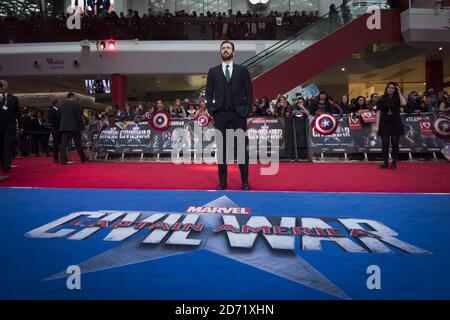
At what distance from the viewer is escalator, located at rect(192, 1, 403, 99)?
13086mm

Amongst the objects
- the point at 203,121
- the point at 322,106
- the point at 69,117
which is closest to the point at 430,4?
the point at 322,106

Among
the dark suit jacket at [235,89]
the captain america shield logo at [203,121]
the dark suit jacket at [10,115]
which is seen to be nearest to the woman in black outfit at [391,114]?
the dark suit jacket at [235,89]

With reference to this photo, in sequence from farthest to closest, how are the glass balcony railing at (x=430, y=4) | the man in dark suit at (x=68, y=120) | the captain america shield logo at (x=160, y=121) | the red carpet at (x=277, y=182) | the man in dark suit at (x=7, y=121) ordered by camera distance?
the glass balcony railing at (x=430, y=4), the captain america shield logo at (x=160, y=121), the man in dark suit at (x=68, y=120), the man in dark suit at (x=7, y=121), the red carpet at (x=277, y=182)

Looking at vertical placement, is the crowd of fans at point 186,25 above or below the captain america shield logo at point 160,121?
above

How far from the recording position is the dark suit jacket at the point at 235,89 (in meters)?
4.48

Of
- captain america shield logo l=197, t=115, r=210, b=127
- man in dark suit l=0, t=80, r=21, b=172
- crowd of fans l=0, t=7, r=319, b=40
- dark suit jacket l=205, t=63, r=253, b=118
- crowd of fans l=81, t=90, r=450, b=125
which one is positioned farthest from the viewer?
crowd of fans l=0, t=7, r=319, b=40

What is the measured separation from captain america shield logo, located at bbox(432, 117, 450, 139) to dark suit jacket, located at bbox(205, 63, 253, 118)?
6684 mm

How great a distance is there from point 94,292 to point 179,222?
126 cm

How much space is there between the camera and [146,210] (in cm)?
337

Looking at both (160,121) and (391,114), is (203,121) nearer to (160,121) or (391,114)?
(160,121)

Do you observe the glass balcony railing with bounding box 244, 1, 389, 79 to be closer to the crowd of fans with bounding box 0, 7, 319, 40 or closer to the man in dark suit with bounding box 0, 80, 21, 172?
the crowd of fans with bounding box 0, 7, 319, 40

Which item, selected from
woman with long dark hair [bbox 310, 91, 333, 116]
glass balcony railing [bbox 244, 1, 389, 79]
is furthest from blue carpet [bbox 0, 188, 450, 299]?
glass balcony railing [bbox 244, 1, 389, 79]

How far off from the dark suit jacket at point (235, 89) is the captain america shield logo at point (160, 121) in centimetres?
553

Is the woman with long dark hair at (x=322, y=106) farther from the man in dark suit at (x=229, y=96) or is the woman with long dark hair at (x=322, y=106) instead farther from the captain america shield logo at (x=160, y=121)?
the man in dark suit at (x=229, y=96)
